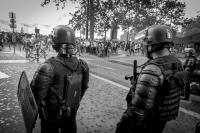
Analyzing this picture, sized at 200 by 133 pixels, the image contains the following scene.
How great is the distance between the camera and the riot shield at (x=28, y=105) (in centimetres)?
175

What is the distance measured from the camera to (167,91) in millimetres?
1972

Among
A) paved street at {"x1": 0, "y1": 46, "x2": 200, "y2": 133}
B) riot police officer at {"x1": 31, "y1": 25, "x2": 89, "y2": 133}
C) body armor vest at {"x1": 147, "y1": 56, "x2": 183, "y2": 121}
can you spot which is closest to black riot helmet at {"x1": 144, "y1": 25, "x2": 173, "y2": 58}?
body armor vest at {"x1": 147, "y1": 56, "x2": 183, "y2": 121}

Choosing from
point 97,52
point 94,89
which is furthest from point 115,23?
point 94,89

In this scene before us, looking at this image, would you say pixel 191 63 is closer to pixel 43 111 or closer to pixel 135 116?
pixel 135 116

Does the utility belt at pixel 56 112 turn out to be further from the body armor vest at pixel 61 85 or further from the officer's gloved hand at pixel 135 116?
the officer's gloved hand at pixel 135 116

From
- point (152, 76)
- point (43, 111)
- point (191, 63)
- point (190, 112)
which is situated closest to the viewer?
point (152, 76)

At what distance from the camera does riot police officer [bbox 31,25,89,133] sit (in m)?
2.07

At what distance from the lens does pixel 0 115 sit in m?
4.05

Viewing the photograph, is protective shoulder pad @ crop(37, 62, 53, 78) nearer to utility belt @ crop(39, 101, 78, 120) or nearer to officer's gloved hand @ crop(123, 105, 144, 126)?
utility belt @ crop(39, 101, 78, 120)

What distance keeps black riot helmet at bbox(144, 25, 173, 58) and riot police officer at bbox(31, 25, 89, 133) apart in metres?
0.87

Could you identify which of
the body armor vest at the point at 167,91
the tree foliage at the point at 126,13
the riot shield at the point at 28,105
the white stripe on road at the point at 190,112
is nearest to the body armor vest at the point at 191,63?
the white stripe on road at the point at 190,112

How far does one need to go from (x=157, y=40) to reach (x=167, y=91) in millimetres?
564

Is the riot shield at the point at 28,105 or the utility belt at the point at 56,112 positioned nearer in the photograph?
the riot shield at the point at 28,105

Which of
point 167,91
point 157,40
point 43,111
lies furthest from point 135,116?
point 43,111
